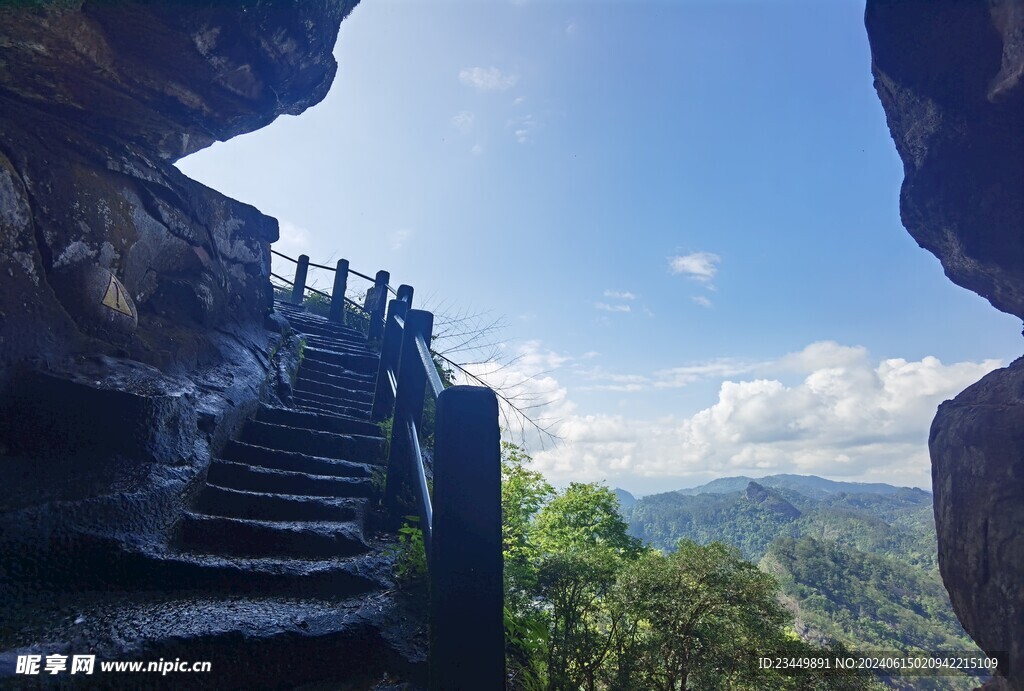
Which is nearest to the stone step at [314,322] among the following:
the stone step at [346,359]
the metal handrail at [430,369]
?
the stone step at [346,359]

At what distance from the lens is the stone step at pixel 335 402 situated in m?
5.05

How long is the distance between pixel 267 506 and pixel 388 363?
2.02 metres

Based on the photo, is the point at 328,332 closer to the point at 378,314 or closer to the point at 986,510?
the point at 378,314

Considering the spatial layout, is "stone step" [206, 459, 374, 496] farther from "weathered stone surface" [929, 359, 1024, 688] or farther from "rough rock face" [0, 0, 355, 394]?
"weathered stone surface" [929, 359, 1024, 688]

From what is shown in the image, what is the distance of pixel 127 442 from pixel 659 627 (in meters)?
6.34

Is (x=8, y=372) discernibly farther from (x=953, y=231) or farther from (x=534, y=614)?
(x=953, y=231)

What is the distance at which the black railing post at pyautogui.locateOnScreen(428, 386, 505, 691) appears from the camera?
1.24m

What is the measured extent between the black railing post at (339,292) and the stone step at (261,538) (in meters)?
8.09

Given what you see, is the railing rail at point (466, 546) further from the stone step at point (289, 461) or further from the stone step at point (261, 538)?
the stone step at point (289, 461)

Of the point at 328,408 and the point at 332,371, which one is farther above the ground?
the point at 332,371

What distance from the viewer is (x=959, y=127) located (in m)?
9.77

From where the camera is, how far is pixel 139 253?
405 cm

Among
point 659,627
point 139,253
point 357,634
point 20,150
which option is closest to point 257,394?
point 139,253

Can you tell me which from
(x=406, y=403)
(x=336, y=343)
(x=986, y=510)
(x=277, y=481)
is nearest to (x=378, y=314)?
(x=336, y=343)
